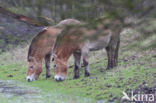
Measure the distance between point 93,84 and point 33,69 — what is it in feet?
8.34

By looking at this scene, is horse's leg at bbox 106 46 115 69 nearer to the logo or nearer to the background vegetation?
the background vegetation

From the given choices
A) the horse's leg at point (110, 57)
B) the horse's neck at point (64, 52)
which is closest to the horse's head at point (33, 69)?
the horse's neck at point (64, 52)

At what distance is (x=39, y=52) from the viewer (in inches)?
378

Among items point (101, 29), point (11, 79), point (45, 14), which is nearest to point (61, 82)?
point (11, 79)

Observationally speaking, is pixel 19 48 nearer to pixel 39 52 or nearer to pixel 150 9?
pixel 39 52

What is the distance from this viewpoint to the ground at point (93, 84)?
659cm

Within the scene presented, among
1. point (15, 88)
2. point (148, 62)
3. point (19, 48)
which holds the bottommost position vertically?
point (15, 88)

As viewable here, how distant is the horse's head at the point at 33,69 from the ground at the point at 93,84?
182 mm

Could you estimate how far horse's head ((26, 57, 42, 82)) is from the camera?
943cm

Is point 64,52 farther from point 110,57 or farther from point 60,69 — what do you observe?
point 110,57

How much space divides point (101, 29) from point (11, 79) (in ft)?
25.2

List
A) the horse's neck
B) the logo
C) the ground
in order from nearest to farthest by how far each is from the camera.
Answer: the logo → the ground → the horse's neck

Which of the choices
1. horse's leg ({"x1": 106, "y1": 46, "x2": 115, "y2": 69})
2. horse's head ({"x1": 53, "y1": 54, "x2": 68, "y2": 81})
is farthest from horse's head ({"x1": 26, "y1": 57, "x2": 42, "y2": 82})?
horse's leg ({"x1": 106, "y1": 46, "x2": 115, "y2": 69})

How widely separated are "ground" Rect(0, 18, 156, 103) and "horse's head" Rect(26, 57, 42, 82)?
182 millimetres
